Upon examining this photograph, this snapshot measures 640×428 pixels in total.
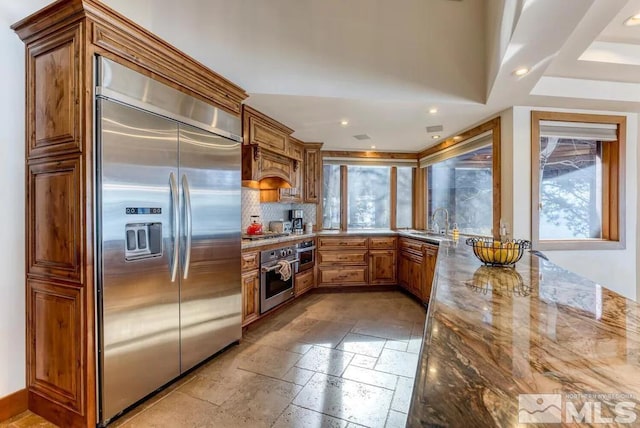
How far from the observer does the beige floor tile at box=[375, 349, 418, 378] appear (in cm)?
230

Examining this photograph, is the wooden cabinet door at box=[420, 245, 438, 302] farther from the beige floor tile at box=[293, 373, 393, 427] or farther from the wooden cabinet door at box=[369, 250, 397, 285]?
the beige floor tile at box=[293, 373, 393, 427]

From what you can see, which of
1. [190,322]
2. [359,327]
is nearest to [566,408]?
[190,322]

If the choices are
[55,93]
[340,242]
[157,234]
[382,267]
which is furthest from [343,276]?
[55,93]

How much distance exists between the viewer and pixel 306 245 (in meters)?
4.17

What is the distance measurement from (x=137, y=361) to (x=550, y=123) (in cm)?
426

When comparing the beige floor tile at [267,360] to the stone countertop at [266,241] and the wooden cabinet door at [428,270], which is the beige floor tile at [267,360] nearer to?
the stone countertop at [266,241]

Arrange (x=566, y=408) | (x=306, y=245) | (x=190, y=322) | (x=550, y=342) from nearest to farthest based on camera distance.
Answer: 1. (x=566, y=408)
2. (x=550, y=342)
3. (x=190, y=322)
4. (x=306, y=245)

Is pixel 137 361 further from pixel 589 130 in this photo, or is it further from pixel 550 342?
pixel 589 130

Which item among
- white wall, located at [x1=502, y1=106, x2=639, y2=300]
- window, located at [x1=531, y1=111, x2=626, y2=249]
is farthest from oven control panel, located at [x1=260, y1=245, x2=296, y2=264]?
window, located at [x1=531, y1=111, x2=626, y2=249]

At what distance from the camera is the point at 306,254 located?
4.18 meters

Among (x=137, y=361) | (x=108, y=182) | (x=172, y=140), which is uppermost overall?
(x=172, y=140)

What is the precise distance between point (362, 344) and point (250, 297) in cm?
117

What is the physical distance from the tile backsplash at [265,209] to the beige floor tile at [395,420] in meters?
2.61

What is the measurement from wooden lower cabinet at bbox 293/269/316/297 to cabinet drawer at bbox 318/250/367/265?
0.95 feet
